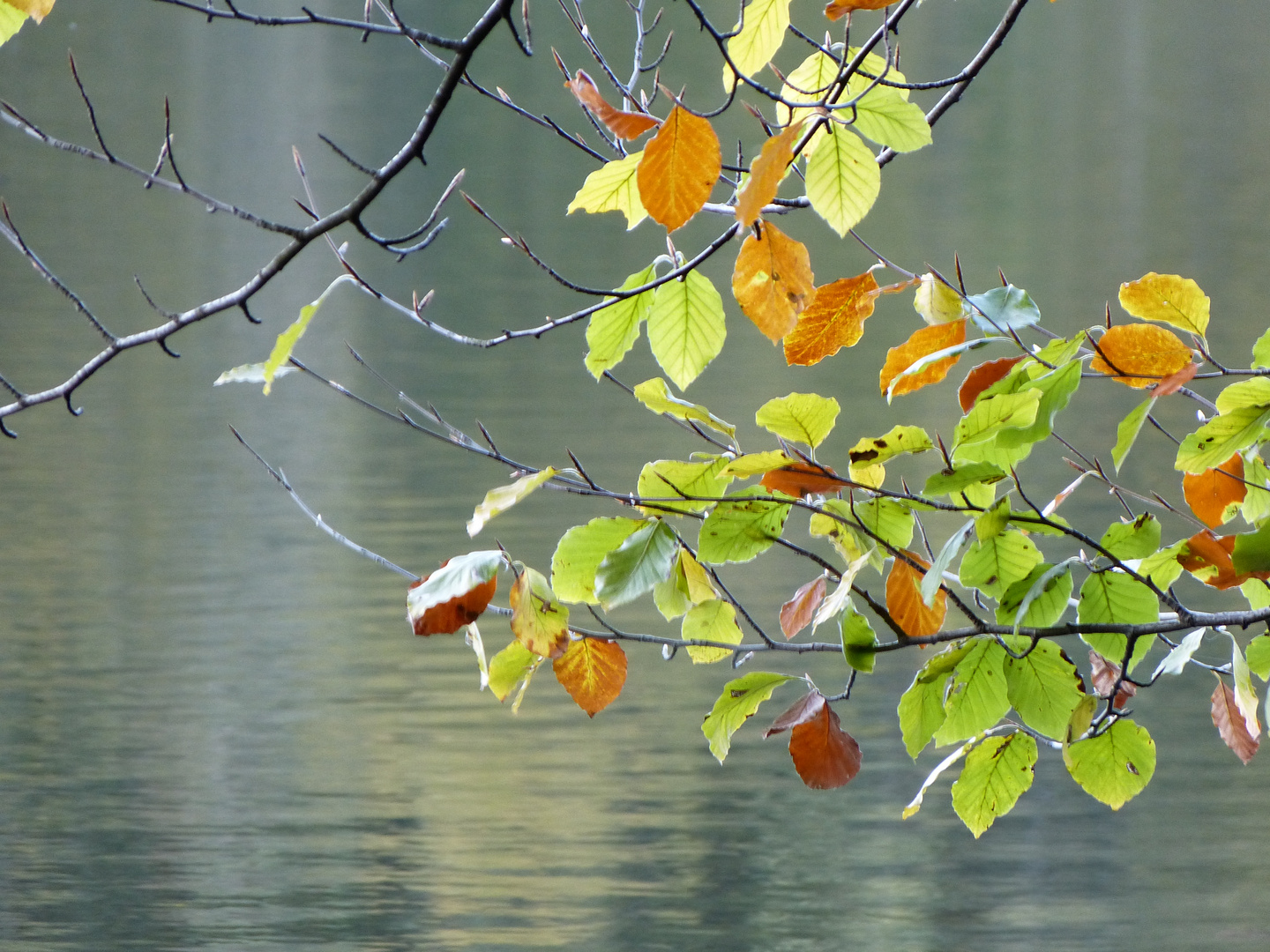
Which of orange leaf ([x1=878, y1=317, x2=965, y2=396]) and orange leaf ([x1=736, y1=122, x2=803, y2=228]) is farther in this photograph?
orange leaf ([x1=878, y1=317, x2=965, y2=396])

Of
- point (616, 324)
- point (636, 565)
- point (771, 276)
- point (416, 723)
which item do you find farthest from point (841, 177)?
point (416, 723)

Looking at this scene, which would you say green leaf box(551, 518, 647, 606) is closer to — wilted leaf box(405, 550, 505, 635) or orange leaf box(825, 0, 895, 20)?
wilted leaf box(405, 550, 505, 635)

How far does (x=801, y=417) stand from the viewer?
1.18m

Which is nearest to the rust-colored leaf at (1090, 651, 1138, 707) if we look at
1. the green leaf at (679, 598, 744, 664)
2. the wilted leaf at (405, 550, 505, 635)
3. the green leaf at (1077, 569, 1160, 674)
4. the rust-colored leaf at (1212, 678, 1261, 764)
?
the rust-colored leaf at (1212, 678, 1261, 764)

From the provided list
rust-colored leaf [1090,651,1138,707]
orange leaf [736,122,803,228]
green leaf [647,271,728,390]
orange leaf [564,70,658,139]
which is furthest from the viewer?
rust-colored leaf [1090,651,1138,707]

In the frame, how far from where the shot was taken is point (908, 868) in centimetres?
372

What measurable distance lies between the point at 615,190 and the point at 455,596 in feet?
1.08

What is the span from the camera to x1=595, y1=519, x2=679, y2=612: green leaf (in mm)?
1141

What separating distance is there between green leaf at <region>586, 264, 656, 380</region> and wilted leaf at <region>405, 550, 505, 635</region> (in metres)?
0.18

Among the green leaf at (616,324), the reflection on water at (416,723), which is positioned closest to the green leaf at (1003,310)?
the green leaf at (616,324)

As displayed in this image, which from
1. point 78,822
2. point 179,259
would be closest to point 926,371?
point 78,822

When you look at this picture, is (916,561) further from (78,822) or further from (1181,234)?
(1181,234)

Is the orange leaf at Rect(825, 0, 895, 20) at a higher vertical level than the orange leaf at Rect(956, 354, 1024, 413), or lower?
higher

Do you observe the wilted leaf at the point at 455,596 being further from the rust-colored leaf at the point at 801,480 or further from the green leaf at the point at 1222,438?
the green leaf at the point at 1222,438
